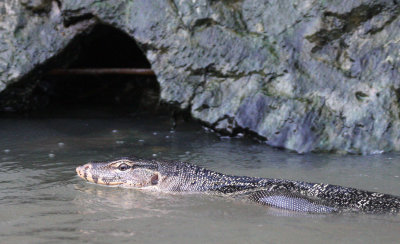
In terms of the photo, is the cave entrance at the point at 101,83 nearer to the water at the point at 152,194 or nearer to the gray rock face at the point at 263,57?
the gray rock face at the point at 263,57

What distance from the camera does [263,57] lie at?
6.83m

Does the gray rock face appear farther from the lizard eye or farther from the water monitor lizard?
the lizard eye

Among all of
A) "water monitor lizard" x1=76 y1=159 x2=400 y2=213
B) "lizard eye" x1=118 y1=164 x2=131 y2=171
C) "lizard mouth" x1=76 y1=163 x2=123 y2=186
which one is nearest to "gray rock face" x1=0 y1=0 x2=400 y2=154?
"water monitor lizard" x1=76 y1=159 x2=400 y2=213

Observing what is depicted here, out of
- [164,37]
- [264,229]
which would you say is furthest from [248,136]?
[264,229]

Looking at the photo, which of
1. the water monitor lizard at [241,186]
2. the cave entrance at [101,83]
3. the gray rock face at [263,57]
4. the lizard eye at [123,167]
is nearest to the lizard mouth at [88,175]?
the water monitor lizard at [241,186]

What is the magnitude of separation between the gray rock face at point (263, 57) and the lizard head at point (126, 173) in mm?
2023

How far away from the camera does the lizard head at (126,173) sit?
4961 millimetres

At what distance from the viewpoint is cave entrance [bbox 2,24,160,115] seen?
27.0 ft

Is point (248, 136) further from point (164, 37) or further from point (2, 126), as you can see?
point (2, 126)

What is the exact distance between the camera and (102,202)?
447 centimetres

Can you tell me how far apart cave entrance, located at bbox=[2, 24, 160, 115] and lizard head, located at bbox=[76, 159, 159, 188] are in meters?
3.12

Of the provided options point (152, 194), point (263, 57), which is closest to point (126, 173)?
point (152, 194)

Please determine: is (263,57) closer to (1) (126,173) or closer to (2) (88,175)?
(1) (126,173)

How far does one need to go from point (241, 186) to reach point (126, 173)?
3.72ft
